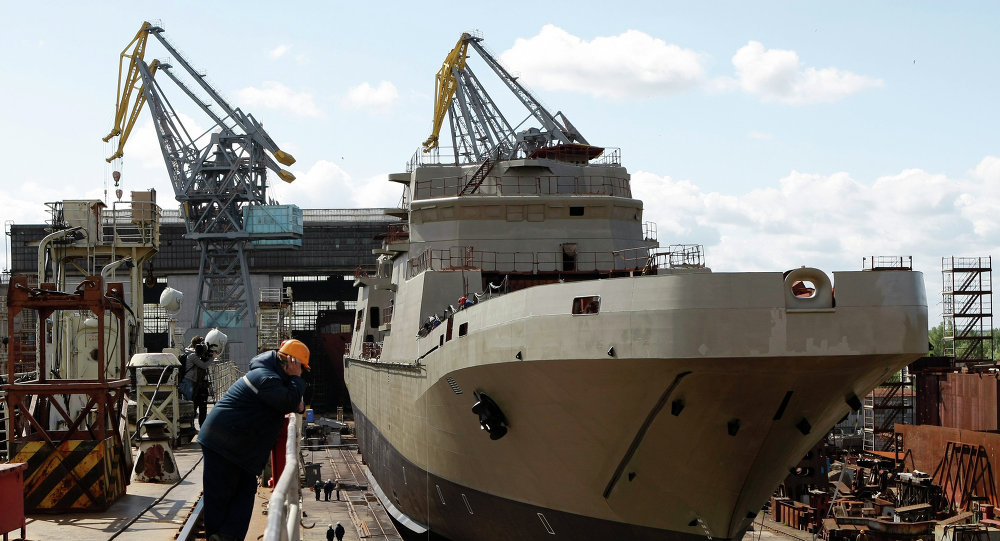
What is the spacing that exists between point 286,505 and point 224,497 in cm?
219

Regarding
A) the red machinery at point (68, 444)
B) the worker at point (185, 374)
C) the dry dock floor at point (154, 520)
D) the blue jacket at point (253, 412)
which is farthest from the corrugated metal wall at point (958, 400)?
the blue jacket at point (253, 412)

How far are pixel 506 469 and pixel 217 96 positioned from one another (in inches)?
2331

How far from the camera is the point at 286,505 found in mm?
6023

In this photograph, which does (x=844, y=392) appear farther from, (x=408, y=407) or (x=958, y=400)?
(x=958, y=400)

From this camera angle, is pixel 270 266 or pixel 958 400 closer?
pixel 958 400

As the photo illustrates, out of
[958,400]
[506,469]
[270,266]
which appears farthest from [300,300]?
[506,469]

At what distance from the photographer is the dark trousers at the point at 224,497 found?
26.0 feet

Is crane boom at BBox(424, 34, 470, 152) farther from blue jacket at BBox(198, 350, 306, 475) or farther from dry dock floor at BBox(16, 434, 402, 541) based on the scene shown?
blue jacket at BBox(198, 350, 306, 475)

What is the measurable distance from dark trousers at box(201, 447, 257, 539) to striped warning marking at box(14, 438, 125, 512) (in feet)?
20.0

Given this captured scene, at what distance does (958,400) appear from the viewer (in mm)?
40219

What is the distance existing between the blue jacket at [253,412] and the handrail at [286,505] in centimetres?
26

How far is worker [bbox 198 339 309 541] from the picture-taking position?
7816mm

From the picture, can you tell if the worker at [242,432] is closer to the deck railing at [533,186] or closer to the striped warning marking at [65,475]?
the striped warning marking at [65,475]

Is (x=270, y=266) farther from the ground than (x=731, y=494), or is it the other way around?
(x=270, y=266)
